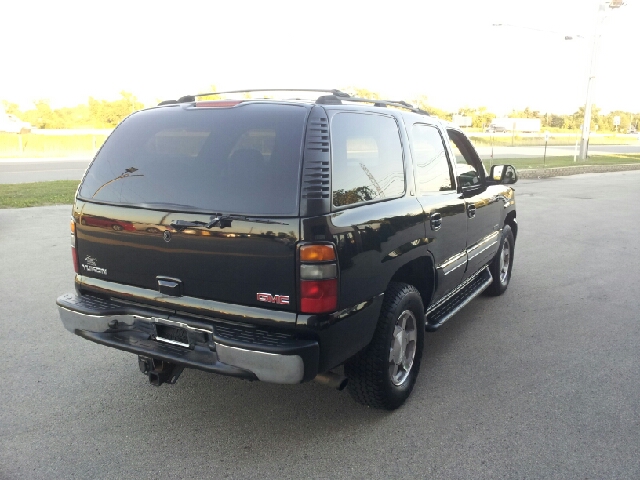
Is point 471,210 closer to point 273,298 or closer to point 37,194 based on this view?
point 273,298

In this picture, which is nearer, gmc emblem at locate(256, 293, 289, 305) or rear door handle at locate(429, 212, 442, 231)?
gmc emblem at locate(256, 293, 289, 305)

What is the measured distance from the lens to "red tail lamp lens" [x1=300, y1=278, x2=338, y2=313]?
2.85 meters

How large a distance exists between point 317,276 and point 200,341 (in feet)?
2.51

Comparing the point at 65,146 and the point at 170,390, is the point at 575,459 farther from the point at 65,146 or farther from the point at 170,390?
the point at 65,146

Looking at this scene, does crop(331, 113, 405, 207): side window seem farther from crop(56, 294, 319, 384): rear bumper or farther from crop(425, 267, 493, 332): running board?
crop(425, 267, 493, 332): running board

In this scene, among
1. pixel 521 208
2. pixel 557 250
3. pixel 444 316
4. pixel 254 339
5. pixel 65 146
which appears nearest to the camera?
pixel 254 339

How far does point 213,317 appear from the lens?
3062 mm

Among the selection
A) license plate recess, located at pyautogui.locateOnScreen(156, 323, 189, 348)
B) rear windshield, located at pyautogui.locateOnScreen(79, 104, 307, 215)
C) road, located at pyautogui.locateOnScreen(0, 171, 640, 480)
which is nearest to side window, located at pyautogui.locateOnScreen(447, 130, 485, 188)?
road, located at pyautogui.locateOnScreen(0, 171, 640, 480)

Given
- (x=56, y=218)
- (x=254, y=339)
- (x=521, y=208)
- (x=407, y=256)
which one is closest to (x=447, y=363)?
(x=407, y=256)

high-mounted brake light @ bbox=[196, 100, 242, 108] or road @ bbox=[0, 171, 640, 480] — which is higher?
high-mounted brake light @ bbox=[196, 100, 242, 108]

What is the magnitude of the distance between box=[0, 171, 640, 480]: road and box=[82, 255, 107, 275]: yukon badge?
89cm

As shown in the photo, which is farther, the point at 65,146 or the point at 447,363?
the point at 65,146

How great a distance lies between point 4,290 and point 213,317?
411cm

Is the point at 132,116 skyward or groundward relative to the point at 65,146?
skyward
